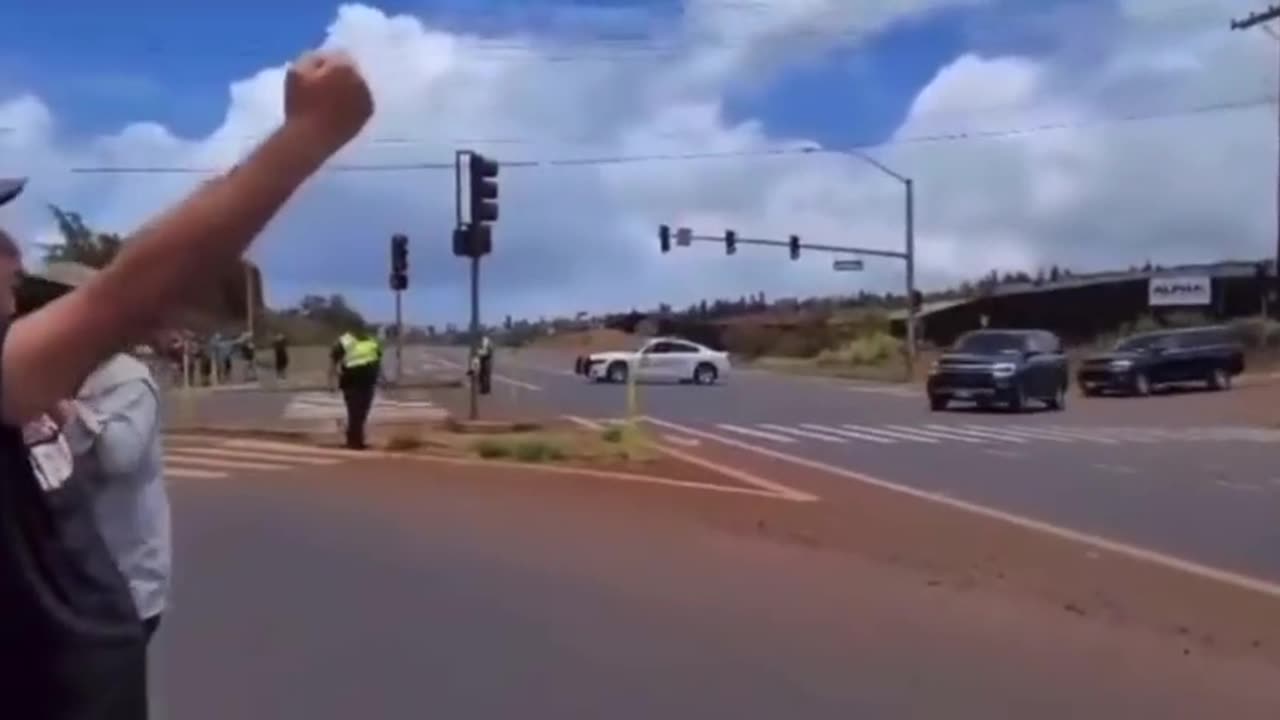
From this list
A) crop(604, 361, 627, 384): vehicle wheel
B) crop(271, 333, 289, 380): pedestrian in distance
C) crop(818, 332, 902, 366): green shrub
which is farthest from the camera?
crop(818, 332, 902, 366): green shrub

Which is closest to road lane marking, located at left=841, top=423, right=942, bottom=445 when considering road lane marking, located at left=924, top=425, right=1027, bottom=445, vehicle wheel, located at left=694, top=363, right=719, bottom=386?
road lane marking, located at left=924, top=425, right=1027, bottom=445

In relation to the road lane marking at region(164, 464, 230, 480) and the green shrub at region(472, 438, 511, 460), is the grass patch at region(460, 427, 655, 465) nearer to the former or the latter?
the green shrub at region(472, 438, 511, 460)

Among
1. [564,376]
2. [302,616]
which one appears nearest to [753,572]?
[302,616]

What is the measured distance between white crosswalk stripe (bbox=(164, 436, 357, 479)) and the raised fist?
1833 centimetres

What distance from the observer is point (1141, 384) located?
1940 inches

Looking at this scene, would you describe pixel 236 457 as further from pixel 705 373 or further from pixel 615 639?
pixel 705 373

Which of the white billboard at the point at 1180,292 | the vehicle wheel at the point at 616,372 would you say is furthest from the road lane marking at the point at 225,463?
the white billboard at the point at 1180,292

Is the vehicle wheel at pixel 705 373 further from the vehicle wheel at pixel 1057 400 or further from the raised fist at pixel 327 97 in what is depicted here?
the raised fist at pixel 327 97

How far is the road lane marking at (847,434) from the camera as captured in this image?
29750mm

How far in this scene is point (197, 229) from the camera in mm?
2137

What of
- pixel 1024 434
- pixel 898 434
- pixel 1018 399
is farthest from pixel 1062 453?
pixel 1018 399

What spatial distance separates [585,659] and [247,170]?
6.89 metres

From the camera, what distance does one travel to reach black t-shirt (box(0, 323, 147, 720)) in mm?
2318

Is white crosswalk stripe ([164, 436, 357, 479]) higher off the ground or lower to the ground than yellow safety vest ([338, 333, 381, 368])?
lower
